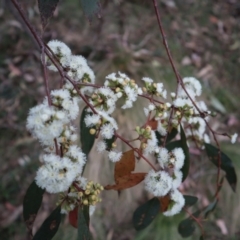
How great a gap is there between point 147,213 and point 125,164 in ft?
0.56

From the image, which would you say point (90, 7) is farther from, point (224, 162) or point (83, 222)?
point (224, 162)

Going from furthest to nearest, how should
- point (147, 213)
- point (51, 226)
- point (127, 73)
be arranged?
point (127, 73)
point (147, 213)
point (51, 226)

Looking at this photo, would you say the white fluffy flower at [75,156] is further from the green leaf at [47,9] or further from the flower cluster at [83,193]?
the green leaf at [47,9]

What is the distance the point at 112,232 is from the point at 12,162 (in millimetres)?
545

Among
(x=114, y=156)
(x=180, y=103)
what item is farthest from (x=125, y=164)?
(x=180, y=103)

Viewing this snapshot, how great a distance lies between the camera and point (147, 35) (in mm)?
2258

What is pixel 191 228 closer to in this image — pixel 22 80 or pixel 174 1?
pixel 22 80

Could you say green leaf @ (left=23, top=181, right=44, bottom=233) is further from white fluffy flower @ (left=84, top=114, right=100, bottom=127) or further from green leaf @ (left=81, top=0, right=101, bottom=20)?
green leaf @ (left=81, top=0, right=101, bottom=20)

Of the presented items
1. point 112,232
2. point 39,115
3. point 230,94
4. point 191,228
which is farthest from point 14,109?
point 39,115

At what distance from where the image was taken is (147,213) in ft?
2.43

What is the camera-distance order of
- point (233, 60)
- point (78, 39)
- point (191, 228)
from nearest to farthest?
point (191, 228)
point (78, 39)
point (233, 60)

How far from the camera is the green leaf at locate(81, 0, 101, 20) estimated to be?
0.53 m

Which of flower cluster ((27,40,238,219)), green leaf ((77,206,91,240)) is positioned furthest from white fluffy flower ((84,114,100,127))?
green leaf ((77,206,91,240))

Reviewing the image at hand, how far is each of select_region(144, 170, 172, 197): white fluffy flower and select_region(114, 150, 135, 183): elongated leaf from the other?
3cm
